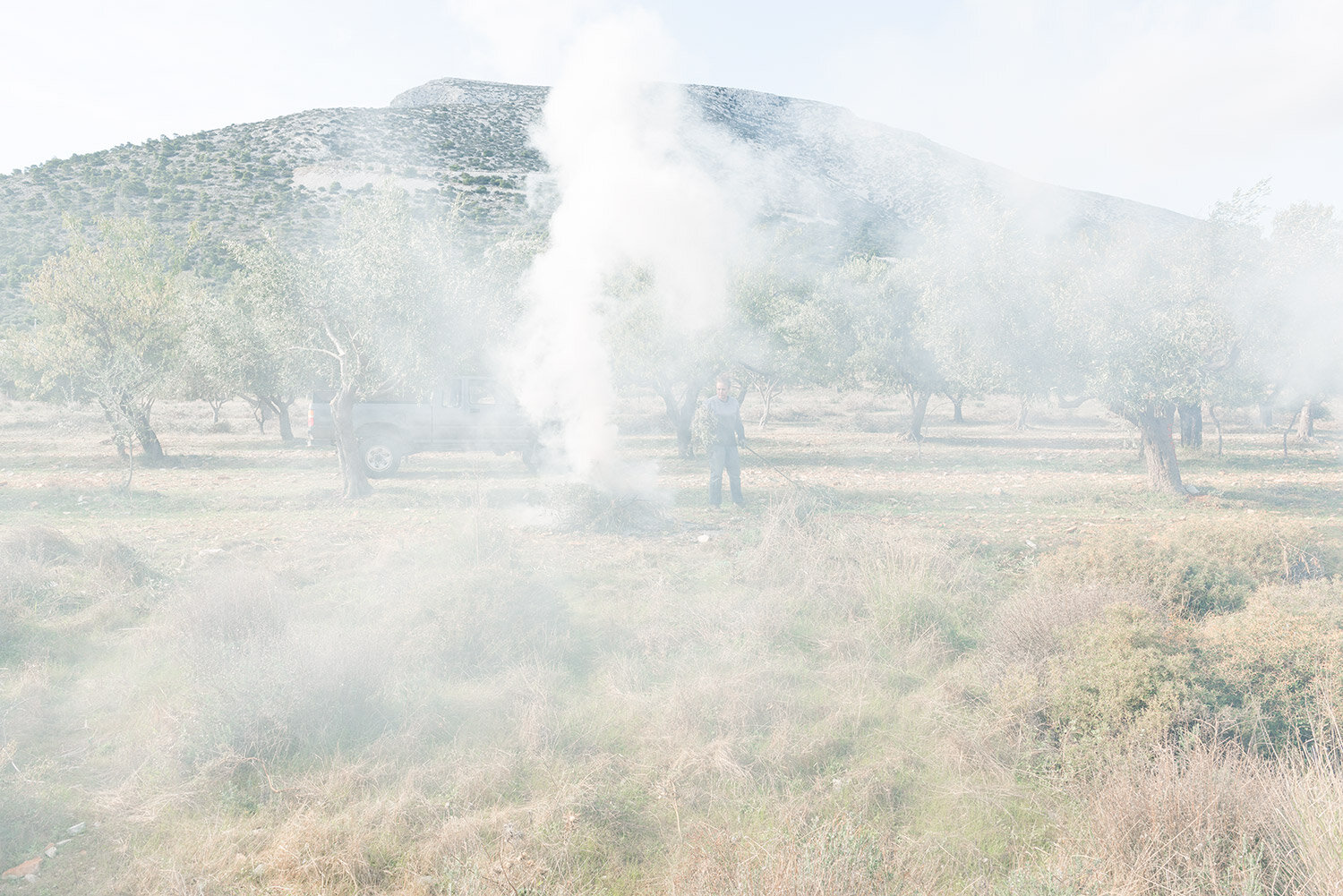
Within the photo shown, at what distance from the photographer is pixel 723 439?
11.4 m

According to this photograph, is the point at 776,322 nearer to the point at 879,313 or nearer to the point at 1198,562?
the point at 879,313

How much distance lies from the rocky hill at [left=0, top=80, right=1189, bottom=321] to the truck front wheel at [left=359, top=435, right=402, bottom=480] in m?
5.54

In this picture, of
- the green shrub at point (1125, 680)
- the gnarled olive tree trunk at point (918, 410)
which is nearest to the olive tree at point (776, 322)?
the gnarled olive tree trunk at point (918, 410)

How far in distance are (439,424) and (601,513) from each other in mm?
7267

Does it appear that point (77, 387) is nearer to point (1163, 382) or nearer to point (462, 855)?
point (462, 855)

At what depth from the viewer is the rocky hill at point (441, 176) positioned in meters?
18.5

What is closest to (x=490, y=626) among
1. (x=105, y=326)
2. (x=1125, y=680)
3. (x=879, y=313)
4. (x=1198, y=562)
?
(x=1125, y=680)

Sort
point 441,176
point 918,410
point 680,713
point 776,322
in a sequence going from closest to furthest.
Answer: point 680,713, point 776,322, point 918,410, point 441,176

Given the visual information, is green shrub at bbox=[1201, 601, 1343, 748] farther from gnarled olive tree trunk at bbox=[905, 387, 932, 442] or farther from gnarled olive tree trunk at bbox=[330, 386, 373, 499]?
gnarled olive tree trunk at bbox=[905, 387, 932, 442]

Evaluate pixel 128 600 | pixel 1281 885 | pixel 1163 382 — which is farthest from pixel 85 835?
pixel 1163 382

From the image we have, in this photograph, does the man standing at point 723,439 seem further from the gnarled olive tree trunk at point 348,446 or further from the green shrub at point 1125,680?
the green shrub at point 1125,680

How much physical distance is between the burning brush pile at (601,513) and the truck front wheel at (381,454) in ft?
22.2

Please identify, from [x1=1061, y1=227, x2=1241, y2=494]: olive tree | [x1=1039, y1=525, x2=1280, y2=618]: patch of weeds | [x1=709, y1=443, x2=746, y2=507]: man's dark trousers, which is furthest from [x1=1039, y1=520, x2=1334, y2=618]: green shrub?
[x1=709, y1=443, x2=746, y2=507]: man's dark trousers

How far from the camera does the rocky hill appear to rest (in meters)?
18.5
